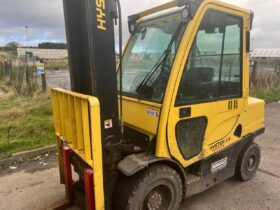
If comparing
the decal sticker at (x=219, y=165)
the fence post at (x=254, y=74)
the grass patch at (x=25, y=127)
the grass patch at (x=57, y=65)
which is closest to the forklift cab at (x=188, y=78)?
the decal sticker at (x=219, y=165)

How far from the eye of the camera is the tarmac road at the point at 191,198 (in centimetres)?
331

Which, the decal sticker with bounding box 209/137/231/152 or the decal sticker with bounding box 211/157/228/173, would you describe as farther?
the decal sticker with bounding box 211/157/228/173

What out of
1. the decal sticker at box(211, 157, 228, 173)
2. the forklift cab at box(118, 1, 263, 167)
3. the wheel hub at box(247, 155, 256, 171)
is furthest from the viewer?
the wheel hub at box(247, 155, 256, 171)

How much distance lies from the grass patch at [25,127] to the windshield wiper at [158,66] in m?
3.20

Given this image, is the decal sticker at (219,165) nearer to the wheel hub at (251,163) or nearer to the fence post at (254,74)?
the wheel hub at (251,163)

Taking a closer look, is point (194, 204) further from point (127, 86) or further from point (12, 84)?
point (12, 84)

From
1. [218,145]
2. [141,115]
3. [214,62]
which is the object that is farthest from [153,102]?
[218,145]

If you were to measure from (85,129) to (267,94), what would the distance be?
10629 millimetres

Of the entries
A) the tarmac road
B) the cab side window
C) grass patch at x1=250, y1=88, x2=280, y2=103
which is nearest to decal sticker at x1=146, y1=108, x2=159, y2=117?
the cab side window

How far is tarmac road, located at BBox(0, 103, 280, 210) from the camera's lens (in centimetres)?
331

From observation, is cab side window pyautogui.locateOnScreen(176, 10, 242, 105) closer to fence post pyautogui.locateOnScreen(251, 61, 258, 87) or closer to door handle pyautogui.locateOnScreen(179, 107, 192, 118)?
door handle pyautogui.locateOnScreen(179, 107, 192, 118)

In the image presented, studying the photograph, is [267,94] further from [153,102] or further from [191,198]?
[153,102]

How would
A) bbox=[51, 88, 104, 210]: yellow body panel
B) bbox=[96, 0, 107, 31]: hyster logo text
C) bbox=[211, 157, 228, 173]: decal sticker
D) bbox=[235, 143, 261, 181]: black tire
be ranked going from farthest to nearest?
bbox=[235, 143, 261, 181]: black tire → bbox=[211, 157, 228, 173]: decal sticker → bbox=[96, 0, 107, 31]: hyster logo text → bbox=[51, 88, 104, 210]: yellow body panel

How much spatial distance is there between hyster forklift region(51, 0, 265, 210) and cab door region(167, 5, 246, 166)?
0.01 meters
